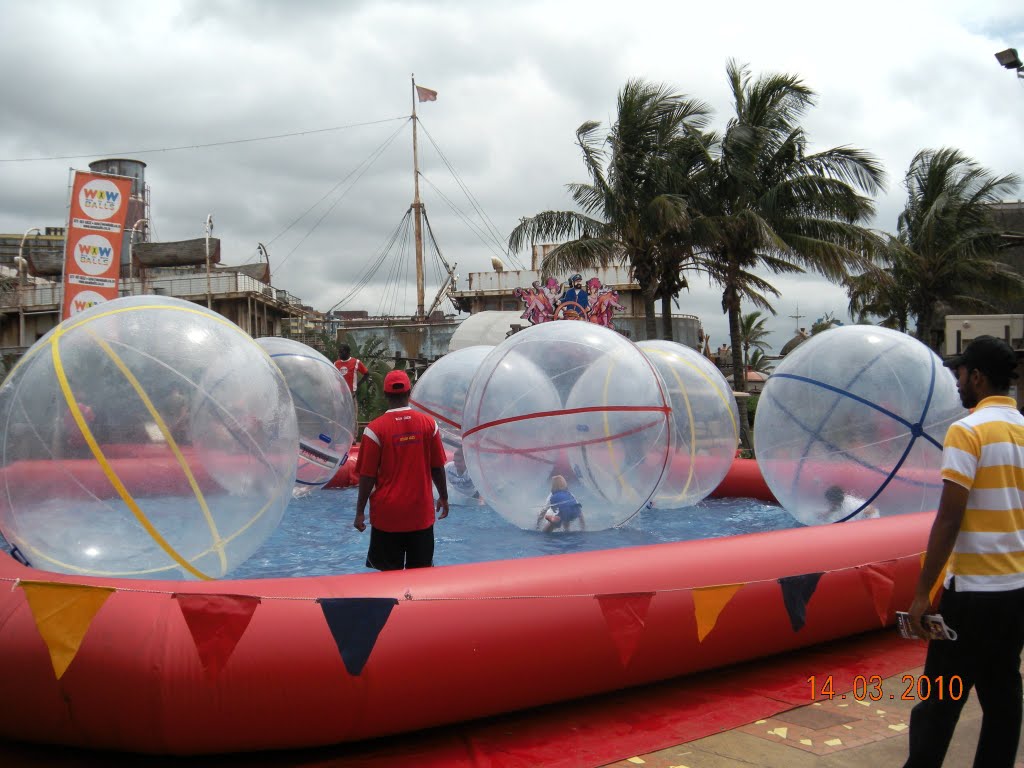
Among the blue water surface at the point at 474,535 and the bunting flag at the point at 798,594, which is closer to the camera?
the bunting flag at the point at 798,594

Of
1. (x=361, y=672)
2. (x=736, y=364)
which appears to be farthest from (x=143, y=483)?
(x=736, y=364)

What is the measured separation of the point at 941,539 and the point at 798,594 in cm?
212

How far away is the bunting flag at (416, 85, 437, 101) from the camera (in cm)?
3297

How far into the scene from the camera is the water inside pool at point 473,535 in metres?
6.61

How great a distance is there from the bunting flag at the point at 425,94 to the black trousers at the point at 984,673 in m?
33.0

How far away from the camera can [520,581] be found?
13.4ft

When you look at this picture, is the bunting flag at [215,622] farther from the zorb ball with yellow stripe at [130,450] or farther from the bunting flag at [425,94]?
the bunting flag at [425,94]

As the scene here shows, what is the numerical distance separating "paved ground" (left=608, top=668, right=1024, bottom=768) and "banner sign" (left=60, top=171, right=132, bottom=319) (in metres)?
10.6

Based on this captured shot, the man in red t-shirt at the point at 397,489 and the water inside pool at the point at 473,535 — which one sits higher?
the man in red t-shirt at the point at 397,489

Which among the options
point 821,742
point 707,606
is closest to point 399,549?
point 707,606

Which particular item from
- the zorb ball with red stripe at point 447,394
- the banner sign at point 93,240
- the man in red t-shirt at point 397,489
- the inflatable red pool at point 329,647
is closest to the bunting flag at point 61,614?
the inflatable red pool at point 329,647

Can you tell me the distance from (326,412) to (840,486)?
5150 millimetres

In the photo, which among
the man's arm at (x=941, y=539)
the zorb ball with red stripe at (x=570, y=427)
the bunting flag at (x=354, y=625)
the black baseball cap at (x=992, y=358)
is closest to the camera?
the man's arm at (x=941, y=539)
